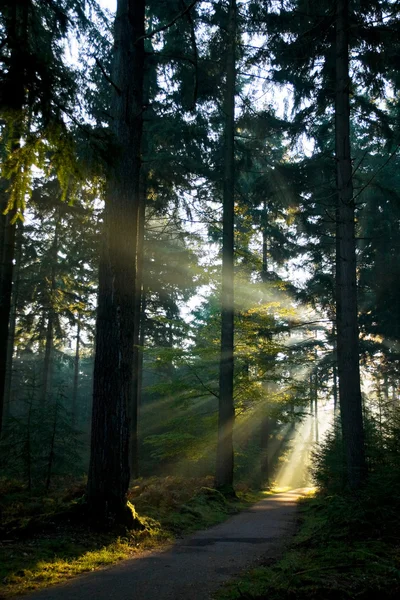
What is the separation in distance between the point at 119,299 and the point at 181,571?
401 centimetres

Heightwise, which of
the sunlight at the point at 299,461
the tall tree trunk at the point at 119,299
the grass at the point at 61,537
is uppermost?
the tall tree trunk at the point at 119,299

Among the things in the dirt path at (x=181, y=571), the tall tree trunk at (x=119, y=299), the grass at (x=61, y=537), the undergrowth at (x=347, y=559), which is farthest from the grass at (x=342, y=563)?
the tall tree trunk at (x=119, y=299)

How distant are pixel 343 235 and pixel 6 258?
8.72 metres

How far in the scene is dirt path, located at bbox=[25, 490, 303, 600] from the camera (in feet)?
14.1

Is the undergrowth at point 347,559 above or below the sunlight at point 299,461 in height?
above

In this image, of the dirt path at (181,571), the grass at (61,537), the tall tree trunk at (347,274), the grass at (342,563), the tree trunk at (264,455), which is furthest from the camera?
the tree trunk at (264,455)

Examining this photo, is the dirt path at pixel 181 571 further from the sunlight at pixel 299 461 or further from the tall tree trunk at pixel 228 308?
the sunlight at pixel 299 461

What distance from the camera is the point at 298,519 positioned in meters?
11.1

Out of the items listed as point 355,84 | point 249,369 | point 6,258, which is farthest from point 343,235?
point 6,258

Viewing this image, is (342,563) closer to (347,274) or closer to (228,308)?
(347,274)

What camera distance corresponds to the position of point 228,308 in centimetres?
1495

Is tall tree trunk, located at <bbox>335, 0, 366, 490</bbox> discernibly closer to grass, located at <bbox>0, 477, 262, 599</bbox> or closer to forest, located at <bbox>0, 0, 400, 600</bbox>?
forest, located at <bbox>0, 0, 400, 600</bbox>

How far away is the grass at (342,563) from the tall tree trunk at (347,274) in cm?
248

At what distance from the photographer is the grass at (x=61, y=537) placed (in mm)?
4887
